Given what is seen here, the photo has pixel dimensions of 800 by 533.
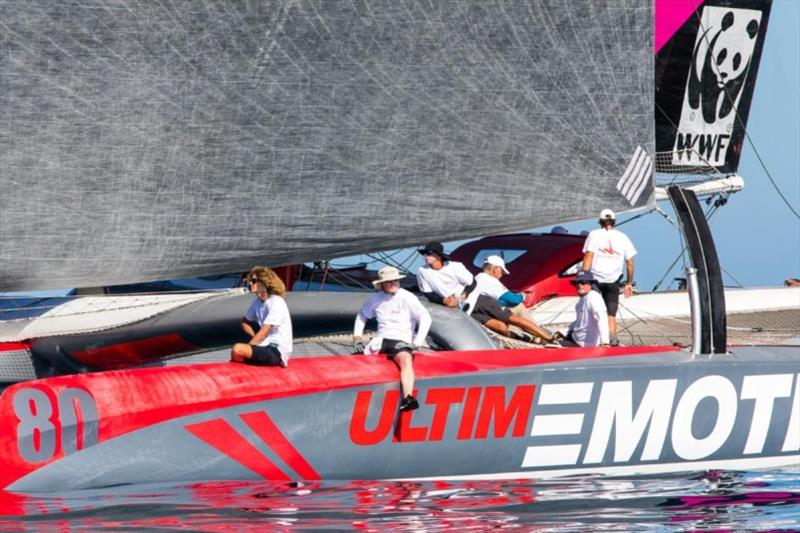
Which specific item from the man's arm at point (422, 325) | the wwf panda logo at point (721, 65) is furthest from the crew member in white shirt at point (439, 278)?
the wwf panda logo at point (721, 65)

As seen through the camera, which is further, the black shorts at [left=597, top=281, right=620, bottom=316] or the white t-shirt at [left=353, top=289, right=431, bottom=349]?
the black shorts at [left=597, top=281, right=620, bottom=316]

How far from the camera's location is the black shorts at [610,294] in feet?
35.6

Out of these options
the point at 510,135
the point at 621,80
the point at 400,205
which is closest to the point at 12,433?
the point at 400,205

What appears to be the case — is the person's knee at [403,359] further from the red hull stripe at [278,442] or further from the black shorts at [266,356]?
the red hull stripe at [278,442]

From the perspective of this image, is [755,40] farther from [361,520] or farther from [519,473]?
[361,520]

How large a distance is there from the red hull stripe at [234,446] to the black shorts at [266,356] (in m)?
0.54

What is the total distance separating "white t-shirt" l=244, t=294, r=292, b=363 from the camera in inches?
339

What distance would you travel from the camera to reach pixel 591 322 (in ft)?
33.3

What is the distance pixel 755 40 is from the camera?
64.3ft

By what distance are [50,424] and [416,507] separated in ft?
7.04

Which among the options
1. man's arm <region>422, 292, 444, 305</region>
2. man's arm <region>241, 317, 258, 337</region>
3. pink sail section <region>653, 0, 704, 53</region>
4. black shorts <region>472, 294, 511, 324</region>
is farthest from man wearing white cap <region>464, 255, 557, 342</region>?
pink sail section <region>653, 0, 704, 53</region>

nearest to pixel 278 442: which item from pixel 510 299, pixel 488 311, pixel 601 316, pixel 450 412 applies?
pixel 450 412

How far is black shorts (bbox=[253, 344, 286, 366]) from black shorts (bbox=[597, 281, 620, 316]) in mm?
3179

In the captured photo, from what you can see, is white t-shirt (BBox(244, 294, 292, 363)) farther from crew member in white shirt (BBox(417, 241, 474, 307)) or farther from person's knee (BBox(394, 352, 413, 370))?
crew member in white shirt (BBox(417, 241, 474, 307))
